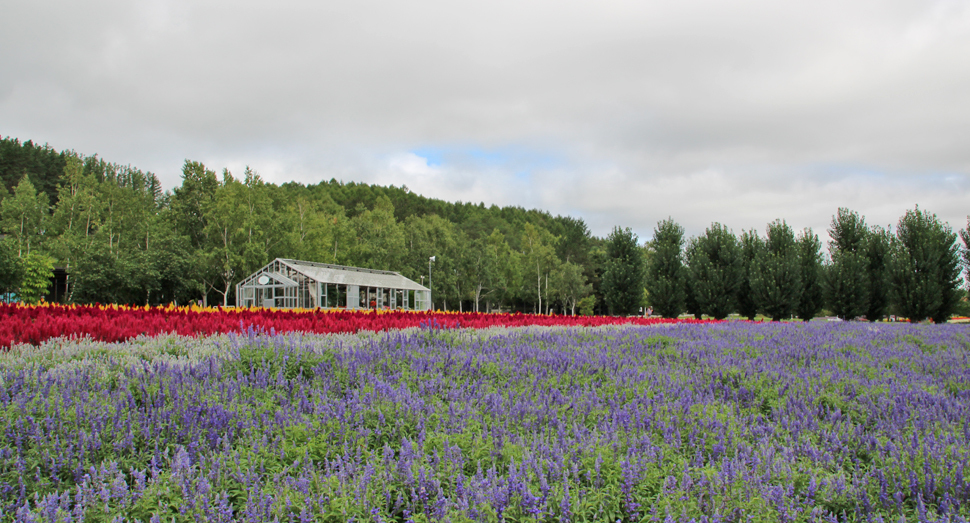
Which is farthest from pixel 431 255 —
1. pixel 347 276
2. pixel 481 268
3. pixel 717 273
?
pixel 717 273

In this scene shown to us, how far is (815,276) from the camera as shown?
88.9 feet

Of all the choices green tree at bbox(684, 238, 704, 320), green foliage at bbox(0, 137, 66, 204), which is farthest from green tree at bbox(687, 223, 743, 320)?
green foliage at bbox(0, 137, 66, 204)

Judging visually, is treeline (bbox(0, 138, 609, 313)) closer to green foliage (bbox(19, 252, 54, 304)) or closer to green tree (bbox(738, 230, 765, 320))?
green foliage (bbox(19, 252, 54, 304))

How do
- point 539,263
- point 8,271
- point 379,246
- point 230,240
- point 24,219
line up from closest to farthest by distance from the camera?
point 8,271 → point 230,240 → point 24,219 → point 379,246 → point 539,263

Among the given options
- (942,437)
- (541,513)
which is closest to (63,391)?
(541,513)

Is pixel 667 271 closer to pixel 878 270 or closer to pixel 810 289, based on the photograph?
pixel 810 289

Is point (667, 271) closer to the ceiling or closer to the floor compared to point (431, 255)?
closer to the floor

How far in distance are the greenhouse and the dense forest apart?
6767 millimetres

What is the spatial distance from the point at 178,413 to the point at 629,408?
10.3 ft

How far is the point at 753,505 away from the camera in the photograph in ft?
7.95

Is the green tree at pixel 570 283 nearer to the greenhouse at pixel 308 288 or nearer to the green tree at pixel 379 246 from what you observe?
the green tree at pixel 379 246

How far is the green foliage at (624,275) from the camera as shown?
2692 cm

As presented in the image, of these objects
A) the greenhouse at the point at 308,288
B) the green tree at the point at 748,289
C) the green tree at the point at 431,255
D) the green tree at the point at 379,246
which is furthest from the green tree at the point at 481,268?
the green tree at the point at 748,289

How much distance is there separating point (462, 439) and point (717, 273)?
25.3 m
